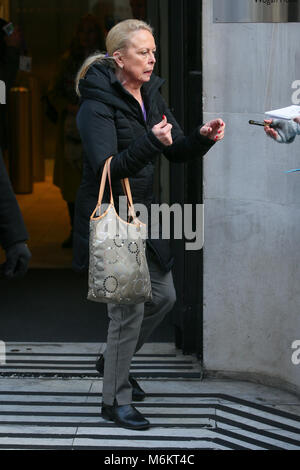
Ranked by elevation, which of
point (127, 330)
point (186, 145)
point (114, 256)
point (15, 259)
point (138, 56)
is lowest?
point (127, 330)

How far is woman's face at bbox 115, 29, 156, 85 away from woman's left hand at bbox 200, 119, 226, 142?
1.18 ft

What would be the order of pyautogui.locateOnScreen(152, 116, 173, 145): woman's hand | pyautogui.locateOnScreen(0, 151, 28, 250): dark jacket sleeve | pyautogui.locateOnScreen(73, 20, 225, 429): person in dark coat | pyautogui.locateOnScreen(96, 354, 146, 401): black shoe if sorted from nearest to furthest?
pyautogui.locateOnScreen(0, 151, 28, 250): dark jacket sleeve < pyautogui.locateOnScreen(152, 116, 173, 145): woman's hand < pyautogui.locateOnScreen(73, 20, 225, 429): person in dark coat < pyautogui.locateOnScreen(96, 354, 146, 401): black shoe

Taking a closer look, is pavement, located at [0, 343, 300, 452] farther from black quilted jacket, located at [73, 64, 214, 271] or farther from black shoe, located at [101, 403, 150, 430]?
black quilted jacket, located at [73, 64, 214, 271]

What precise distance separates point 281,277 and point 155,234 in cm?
84

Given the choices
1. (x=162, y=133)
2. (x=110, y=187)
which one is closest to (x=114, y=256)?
(x=110, y=187)

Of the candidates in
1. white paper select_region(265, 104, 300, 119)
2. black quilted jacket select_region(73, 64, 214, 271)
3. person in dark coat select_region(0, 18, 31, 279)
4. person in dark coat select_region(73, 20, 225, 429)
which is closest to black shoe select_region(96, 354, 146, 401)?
person in dark coat select_region(73, 20, 225, 429)

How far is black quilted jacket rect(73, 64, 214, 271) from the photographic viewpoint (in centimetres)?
427

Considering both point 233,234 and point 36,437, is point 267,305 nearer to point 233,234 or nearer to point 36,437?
point 233,234

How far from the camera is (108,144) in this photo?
14.0 feet

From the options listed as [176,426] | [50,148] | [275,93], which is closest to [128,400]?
[176,426]

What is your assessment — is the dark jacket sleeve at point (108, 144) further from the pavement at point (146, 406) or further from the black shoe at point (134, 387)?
the pavement at point (146, 406)

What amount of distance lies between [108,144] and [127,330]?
2.75 ft

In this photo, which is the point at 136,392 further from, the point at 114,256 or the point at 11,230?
the point at 11,230

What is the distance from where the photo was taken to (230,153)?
201 inches
